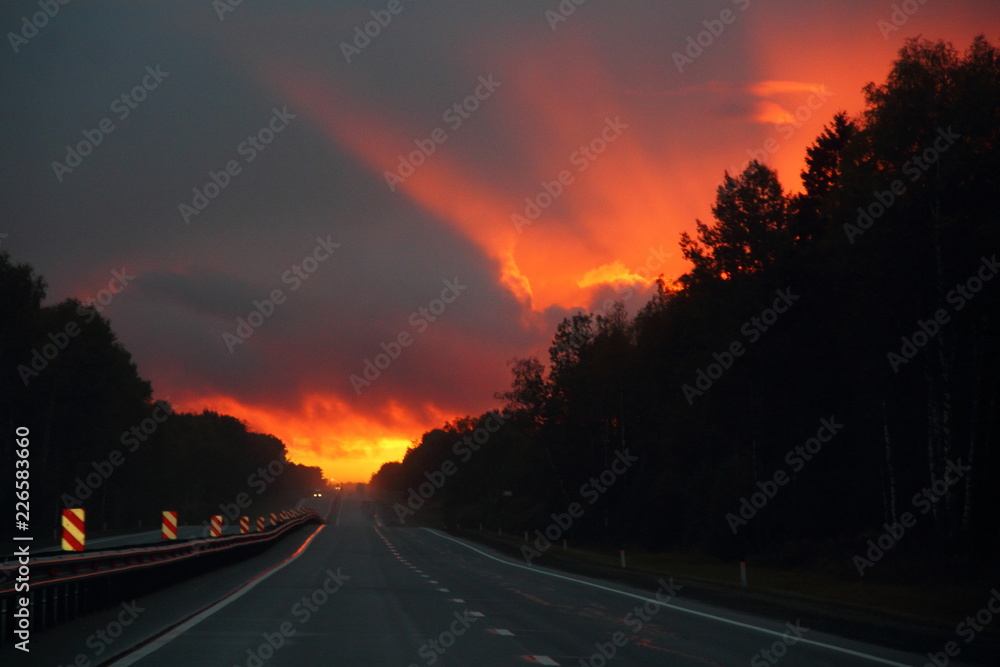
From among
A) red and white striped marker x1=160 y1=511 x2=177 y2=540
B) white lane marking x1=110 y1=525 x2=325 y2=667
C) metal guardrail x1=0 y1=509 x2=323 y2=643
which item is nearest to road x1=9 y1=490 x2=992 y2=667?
white lane marking x1=110 y1=525 x2=325 y2=667

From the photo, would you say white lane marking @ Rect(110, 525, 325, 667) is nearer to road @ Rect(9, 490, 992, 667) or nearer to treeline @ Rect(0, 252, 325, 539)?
road @ Rect(9, 490, 992, 667)

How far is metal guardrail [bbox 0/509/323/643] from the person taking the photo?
13.2m

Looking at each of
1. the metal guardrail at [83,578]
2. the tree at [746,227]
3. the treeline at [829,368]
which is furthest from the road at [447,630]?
the tree at [746,227]

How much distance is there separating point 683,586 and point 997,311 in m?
15.2

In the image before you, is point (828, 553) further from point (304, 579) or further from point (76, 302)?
point (76, 302)

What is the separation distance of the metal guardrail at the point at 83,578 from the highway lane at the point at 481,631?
71.0 inches

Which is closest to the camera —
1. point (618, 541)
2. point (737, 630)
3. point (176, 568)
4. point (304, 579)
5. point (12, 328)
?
point (737, 630)

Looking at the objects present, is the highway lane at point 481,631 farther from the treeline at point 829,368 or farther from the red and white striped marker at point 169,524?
the treeline at point 829,368

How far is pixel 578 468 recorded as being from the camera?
8631 cm

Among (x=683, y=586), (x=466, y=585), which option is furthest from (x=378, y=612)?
(x=683, y=586)

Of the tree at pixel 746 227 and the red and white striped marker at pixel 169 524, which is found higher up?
the tree at pixel 746 227

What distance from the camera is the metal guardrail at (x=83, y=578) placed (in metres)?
13.2

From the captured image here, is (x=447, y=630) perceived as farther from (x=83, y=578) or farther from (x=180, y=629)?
(x=83, y=578)

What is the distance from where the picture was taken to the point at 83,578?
16.3m
